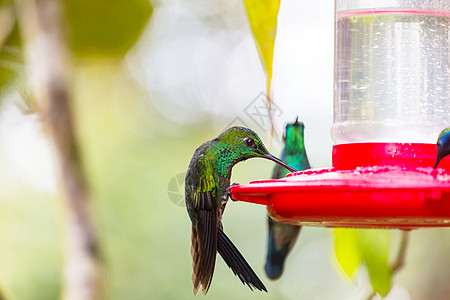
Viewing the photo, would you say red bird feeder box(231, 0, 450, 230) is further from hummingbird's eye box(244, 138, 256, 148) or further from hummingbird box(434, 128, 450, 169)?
hummingbird's eye box(244, 138, 256, 148)

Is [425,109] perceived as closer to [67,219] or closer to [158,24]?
[67,219]

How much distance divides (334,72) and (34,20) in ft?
7.17

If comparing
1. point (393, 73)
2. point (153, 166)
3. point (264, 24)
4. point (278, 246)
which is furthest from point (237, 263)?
point (153, 166)

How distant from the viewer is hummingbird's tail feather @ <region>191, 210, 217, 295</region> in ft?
6.93

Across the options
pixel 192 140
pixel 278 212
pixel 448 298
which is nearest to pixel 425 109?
pixel 278 212

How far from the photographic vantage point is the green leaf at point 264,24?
1732mm

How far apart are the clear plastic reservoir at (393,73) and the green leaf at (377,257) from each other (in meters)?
0.37

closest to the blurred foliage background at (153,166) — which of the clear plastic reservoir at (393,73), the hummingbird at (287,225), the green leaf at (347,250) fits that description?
the hummingbird at (287,225)

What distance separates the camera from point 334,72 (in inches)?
112

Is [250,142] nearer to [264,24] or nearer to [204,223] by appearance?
[204,223]

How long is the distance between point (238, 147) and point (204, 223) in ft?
0.92

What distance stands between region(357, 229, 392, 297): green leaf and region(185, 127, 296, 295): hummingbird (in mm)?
501

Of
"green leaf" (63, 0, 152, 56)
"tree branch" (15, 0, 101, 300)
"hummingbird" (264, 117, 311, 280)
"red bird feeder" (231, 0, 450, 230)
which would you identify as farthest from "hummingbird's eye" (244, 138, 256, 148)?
"green leaf" (63, 0, 152, 56)

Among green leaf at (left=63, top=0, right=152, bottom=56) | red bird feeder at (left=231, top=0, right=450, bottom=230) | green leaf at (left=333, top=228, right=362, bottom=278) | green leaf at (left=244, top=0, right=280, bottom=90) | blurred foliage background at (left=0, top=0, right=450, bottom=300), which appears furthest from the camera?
blurred foliage background at (left=0, top=0, right=450, bottom=300)
